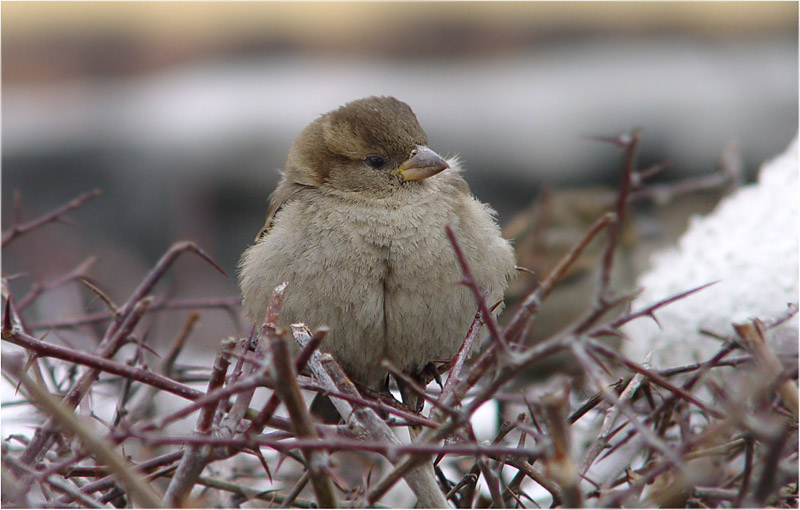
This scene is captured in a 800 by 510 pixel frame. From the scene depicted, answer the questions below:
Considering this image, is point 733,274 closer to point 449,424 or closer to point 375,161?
point 375,161

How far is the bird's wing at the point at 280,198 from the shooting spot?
311 cm

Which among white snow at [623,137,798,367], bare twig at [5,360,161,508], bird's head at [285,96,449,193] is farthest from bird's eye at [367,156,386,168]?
bare twig at [5,360,161,508]

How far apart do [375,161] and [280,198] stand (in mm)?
375

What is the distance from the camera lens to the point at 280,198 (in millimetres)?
3160

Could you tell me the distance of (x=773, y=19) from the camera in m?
6.89

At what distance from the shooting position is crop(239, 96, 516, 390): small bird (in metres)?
2.75

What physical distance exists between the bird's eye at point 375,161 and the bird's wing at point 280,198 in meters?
0.25

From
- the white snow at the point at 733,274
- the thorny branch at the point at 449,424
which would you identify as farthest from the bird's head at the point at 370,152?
the white snow at the point at 733,274

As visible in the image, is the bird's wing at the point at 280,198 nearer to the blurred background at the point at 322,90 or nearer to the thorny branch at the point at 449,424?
the thorny branch at the point at 449,424

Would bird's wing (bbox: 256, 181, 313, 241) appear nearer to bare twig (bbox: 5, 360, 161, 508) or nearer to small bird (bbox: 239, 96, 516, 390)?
small bird (bbox: 239, 96, 516, 390)

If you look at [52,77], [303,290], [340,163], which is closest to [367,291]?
[303,290]

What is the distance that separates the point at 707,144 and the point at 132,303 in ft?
19.3

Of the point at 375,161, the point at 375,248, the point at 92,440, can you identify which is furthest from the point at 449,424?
the point at 375,161

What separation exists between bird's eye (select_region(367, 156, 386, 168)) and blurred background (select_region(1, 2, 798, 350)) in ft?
12.8
